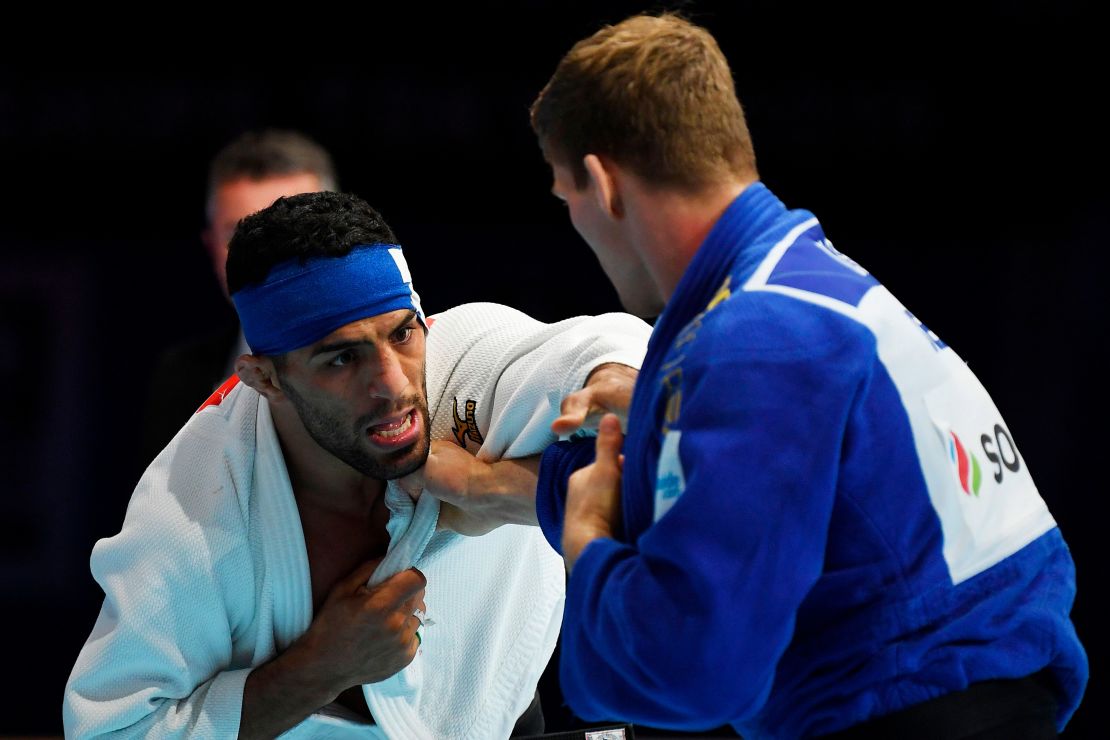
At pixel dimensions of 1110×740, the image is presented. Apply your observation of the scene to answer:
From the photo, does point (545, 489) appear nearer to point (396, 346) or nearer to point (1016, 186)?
point (396, 346)

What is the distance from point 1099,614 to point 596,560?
142 inches

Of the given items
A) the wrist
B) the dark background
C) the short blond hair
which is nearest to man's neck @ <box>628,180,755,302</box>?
the short blond hair

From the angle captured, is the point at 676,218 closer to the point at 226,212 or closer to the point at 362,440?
the point at 362,440

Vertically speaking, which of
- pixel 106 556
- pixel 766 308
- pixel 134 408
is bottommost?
pixel 134 408

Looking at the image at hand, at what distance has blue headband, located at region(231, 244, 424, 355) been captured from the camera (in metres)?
2.34

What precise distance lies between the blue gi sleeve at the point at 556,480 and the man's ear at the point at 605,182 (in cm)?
59

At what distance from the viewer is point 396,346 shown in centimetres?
245

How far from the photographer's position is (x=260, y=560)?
249 cm

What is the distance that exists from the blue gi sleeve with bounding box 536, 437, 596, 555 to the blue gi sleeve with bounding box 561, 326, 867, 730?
651 millimetres

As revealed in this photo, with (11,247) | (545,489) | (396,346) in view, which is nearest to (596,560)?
(545,489)

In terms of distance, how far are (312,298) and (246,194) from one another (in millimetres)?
1449

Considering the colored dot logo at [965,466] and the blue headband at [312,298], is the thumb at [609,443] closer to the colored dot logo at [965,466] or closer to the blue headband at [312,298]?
the colored dot logo at [965,466]

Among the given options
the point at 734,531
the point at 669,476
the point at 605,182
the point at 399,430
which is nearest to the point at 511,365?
the point at 399,430

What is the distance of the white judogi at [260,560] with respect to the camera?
2398mm
